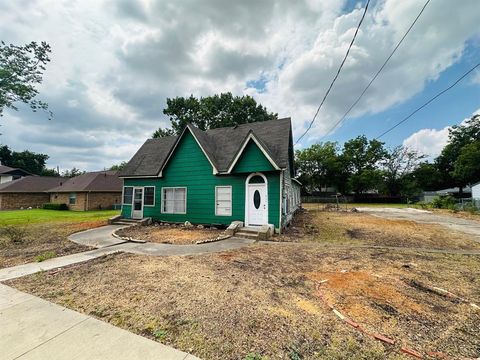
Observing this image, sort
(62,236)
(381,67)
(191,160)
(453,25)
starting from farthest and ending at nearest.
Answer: (191,160) → (62,236) → (381,67) → (453,25)

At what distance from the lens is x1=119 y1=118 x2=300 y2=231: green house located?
34.1 feet

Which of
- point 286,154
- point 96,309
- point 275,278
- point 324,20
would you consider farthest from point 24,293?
point 324,20

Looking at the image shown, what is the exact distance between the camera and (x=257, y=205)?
420 inches

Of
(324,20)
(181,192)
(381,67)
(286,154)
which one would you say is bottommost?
(181,192)

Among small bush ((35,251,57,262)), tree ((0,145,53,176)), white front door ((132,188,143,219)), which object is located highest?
tree ((0,145,53,176))

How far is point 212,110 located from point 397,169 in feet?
128

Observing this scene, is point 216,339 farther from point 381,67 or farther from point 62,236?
point 381,67

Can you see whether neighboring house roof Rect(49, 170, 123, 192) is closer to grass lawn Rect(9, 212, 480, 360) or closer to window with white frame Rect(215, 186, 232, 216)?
window with white frame Rect(215, 186, 232, 216)

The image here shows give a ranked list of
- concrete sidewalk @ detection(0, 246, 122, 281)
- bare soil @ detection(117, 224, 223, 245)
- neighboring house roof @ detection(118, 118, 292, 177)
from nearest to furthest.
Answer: concrete sidewalk @ detection(0, 246, 122, 281) < bare soil @ detection(117, 224, 223, 245) < neighboring house roof @ detection(118, 118, 292, 177)

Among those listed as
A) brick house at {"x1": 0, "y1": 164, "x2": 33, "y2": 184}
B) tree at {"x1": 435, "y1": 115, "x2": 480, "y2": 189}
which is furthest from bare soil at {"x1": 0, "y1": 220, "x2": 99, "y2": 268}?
tree at {"x1": 435, "y1": 115, "x2": 480, "y2": 189}

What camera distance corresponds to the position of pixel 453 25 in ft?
24.5

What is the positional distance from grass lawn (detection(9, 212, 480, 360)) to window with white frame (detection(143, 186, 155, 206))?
24.3 feet

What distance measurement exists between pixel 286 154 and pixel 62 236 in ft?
36.5

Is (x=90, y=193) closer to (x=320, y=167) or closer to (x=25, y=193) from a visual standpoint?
(x=25, y=193)
